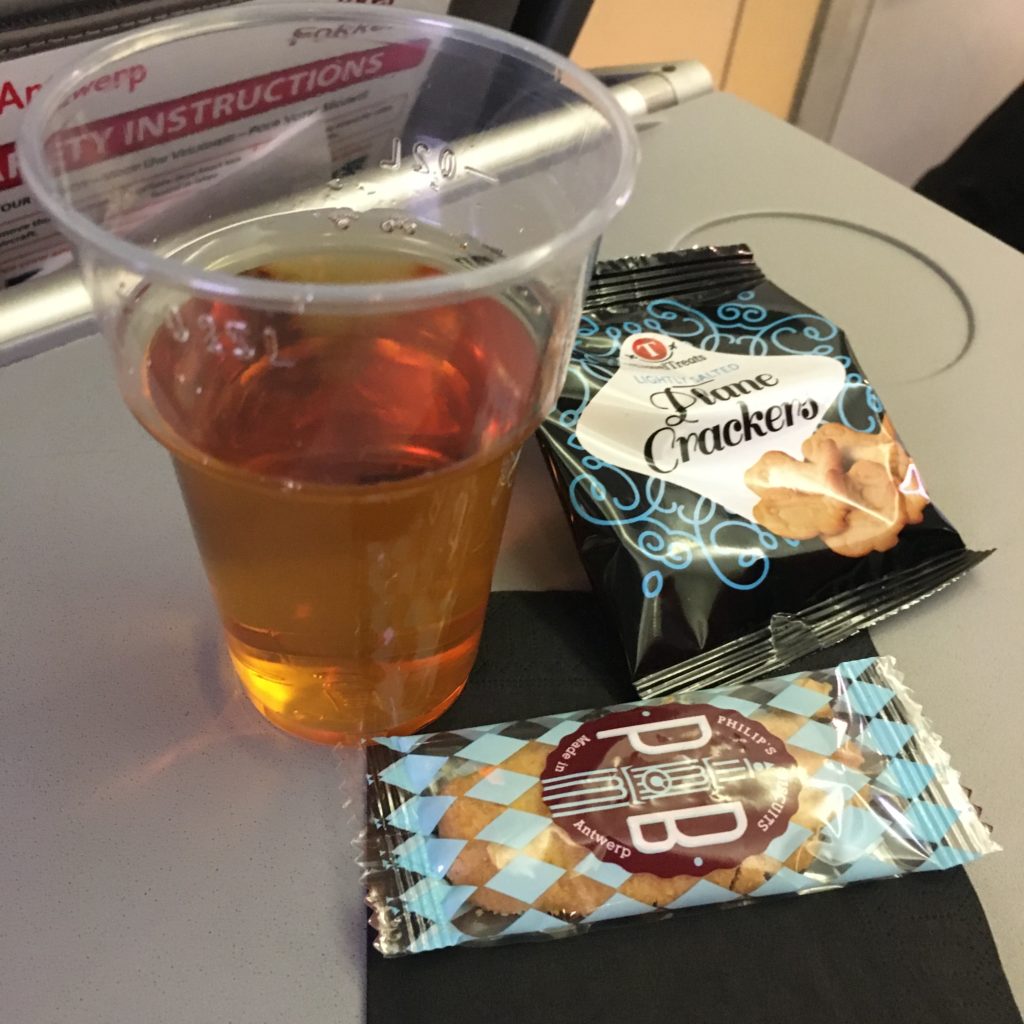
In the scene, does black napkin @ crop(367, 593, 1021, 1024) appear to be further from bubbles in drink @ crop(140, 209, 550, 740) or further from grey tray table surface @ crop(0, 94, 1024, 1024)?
bubbles in drink @ crop(140, 209, 550, 740)

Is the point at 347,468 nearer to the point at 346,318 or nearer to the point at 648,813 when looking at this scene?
the point at 346,318

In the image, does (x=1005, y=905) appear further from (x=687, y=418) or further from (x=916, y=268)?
(x=916, y=268)

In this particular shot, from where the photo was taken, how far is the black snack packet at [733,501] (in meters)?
0.50

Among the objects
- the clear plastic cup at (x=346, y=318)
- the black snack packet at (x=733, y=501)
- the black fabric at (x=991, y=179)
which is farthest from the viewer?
the black fabric at (x=991, y=179)

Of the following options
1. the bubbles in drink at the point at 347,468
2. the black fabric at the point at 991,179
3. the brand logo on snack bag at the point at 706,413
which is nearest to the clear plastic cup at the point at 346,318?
the bubbles in drink at the point at 347,468

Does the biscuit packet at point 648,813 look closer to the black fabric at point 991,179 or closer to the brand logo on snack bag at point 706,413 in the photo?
the brand logo on snack bag at point 706,413

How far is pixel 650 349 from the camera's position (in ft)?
1.91

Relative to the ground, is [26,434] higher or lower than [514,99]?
lower

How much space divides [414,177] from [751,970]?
1.37 ft

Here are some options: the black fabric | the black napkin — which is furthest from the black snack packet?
the black fabric

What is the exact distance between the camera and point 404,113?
58 cm

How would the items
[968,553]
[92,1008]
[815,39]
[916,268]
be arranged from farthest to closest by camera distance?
[815,39] < [916,268] < [968,553] < [92,1008]

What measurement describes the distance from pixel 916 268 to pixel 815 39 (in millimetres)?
1232

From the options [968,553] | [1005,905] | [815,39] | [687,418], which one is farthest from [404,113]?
[815,39]
